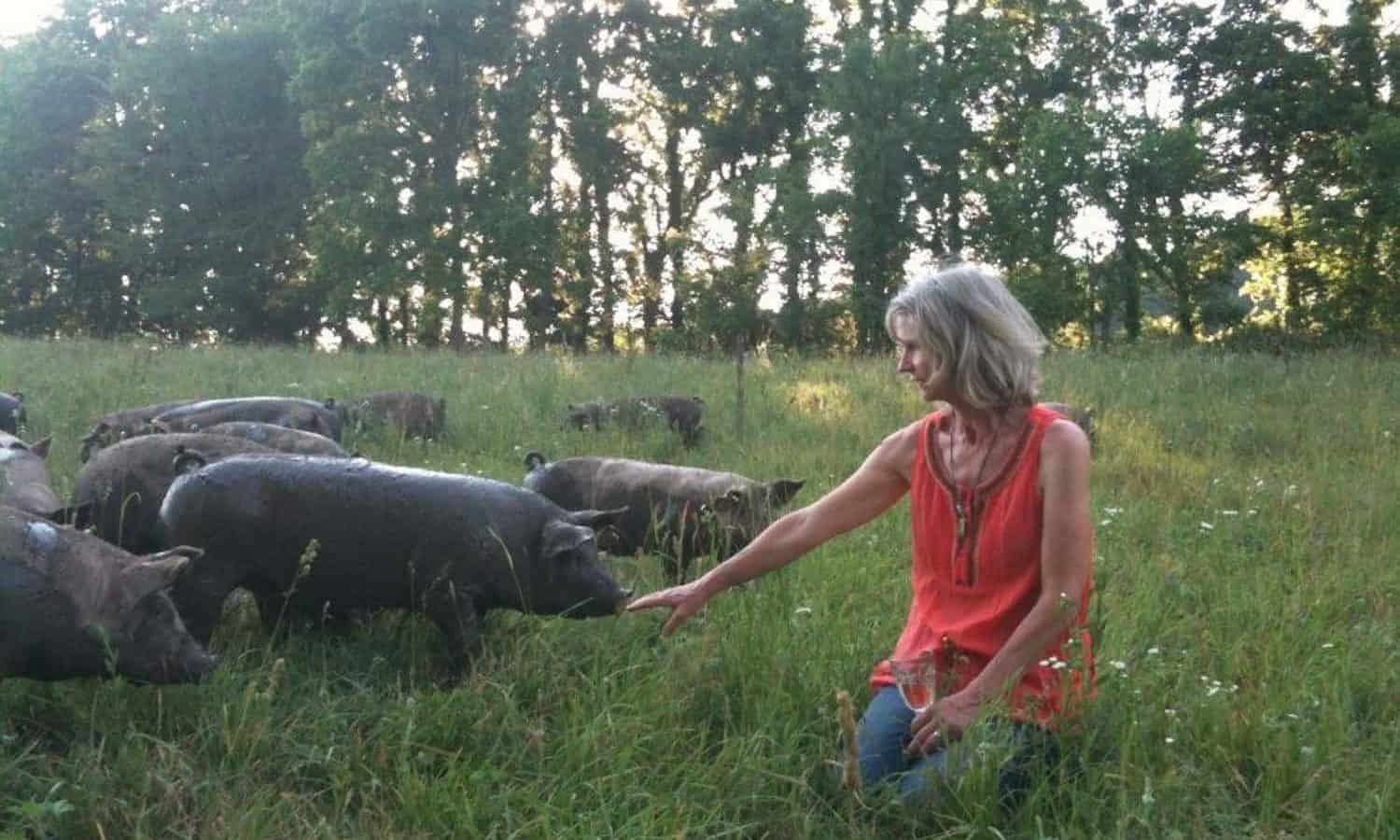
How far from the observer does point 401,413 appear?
995 cm

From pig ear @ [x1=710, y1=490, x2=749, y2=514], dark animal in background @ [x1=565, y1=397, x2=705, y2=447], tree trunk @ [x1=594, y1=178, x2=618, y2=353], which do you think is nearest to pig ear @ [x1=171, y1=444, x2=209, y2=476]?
pig ear @ [x1=710, y1=490, x2=749, y2=514]

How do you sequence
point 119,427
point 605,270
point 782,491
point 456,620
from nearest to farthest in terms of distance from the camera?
point 456,620 < point 782,491 < point 119,427 < point 605,270

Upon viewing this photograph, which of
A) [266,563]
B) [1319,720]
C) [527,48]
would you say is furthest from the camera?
[527,48]

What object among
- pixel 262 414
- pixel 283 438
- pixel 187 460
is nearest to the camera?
pixel 187 460

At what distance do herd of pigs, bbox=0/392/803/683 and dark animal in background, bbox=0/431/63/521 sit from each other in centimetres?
2

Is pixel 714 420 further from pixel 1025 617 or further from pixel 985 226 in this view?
pixel 985 226

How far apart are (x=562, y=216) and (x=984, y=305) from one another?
32986 mm

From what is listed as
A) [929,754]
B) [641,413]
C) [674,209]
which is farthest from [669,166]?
[929,754]

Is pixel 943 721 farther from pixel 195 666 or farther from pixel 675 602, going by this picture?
pixel 195 666

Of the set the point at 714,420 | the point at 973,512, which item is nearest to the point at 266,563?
the point at 973,512

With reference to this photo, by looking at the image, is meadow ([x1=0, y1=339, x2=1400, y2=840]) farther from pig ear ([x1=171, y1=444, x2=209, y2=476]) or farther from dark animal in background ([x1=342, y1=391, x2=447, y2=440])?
dark animal in background ([x1=342, y1=391, x2=447, y2=440])

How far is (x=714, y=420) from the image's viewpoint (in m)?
10.7

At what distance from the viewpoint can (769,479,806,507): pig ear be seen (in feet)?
19.7

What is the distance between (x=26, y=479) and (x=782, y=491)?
3686 millimetres
